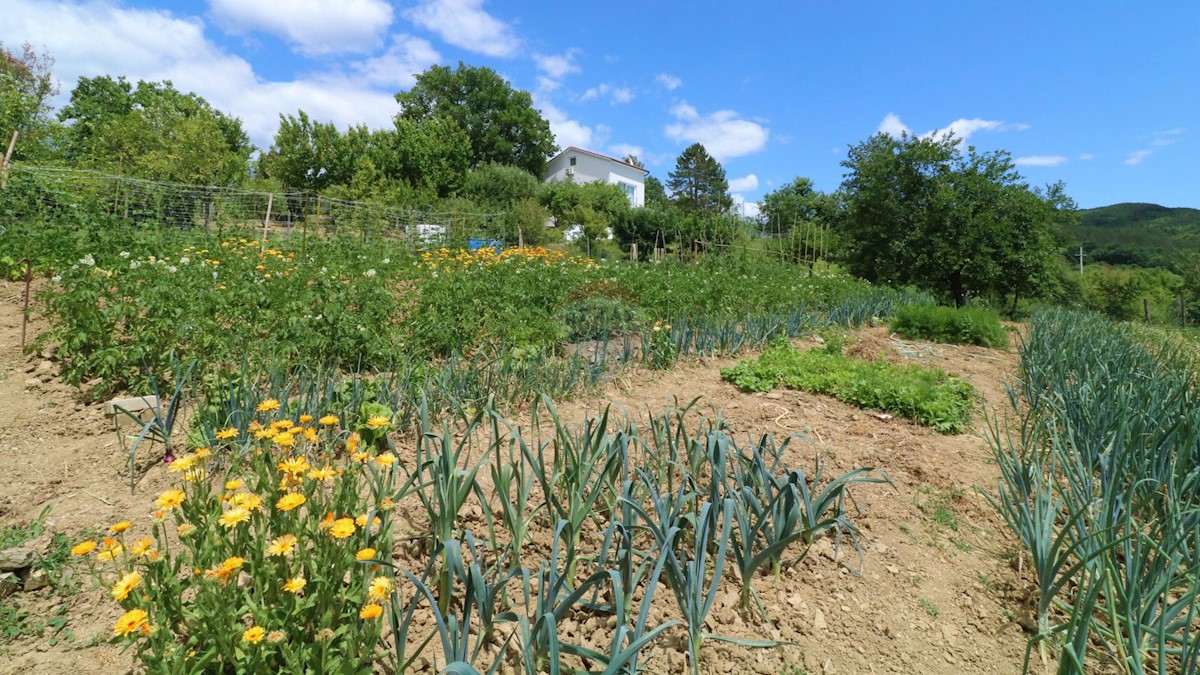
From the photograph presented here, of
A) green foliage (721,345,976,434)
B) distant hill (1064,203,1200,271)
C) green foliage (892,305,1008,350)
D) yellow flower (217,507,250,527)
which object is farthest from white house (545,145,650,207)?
yellow flower (217,507,250,527)

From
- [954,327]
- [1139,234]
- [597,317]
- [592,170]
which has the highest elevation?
[1139,234]

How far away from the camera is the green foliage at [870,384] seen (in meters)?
3.87

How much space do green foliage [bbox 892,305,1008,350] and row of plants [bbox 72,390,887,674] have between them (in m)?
7.16

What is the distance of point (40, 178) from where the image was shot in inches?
305

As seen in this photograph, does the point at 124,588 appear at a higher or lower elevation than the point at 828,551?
higher

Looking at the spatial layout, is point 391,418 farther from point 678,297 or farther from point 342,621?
point 678,297

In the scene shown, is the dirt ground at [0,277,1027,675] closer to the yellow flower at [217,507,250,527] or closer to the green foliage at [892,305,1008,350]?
the yellow flower at [217,507,250,527]

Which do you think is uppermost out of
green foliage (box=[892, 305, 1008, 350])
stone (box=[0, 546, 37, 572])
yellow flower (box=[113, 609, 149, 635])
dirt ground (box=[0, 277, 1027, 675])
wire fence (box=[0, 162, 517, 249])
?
wire fence (box=[0, 162, 517, 249])

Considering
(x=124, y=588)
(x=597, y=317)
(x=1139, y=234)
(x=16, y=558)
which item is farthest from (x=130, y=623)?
(x=1139, y=234)

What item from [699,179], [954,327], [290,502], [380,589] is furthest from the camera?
[699,179]

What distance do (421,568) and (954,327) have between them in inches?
341

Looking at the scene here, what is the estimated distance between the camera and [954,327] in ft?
26.6

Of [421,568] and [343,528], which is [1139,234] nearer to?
[421,568]

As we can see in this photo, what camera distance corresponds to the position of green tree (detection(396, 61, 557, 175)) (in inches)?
1481
